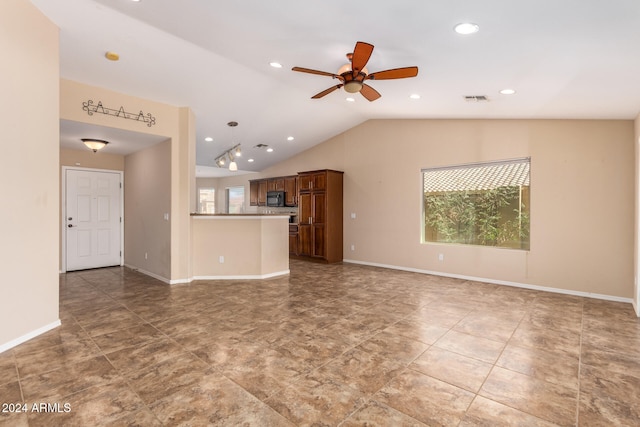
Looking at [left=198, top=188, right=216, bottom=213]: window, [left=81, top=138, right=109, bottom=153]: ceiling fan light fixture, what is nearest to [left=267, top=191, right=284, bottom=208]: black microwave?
[left=198, top=188, right=216, bottom=213]: window

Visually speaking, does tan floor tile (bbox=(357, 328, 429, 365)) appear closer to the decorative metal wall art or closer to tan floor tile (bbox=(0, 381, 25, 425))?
tan floor tile (bbox=(0, 381, 25, 425))

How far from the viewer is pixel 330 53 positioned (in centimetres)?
346

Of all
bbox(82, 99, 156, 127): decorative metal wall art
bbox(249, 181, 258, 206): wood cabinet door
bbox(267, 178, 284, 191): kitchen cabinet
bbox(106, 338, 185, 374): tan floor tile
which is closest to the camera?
bbox(106, 338, 185, 374): tan floor tile

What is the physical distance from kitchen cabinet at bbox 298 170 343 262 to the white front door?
3.95 metres

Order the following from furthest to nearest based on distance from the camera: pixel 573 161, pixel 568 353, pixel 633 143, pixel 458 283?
1. pixel 458 283
2. pixel 573 161
3. pixel 633 143
4. pixel 568 353

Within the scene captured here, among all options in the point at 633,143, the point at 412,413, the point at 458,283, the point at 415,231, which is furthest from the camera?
the point at 415,231

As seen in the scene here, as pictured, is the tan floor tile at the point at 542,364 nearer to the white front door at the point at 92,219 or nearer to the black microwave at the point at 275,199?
the black microwave at the point at 275,199

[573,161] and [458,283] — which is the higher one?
[573,161]

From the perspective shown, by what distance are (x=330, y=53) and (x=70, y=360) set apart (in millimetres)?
3680

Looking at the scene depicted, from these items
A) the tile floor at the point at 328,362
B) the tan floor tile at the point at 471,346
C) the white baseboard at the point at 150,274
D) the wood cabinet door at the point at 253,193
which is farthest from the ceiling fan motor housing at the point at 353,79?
the wood cabinet door at the point at 253,193

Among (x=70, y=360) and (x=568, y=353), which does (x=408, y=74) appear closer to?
(x=568, y=353)

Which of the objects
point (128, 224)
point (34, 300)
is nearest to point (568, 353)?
point (34, 300)

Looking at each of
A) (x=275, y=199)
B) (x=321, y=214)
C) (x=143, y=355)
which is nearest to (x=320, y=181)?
(x=321, y=214)

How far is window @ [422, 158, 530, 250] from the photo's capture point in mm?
5215
